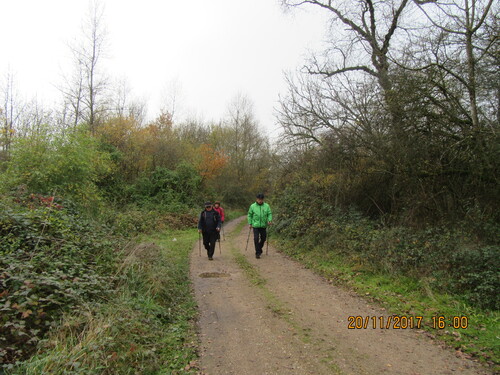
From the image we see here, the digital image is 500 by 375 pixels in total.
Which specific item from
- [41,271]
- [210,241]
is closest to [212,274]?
[210,241]

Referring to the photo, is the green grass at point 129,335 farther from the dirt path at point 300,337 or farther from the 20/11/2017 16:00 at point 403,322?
the 20/11/2017 16:00 at point 403,322

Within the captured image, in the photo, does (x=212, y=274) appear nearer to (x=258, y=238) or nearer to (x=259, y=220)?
(x=258, y=238)

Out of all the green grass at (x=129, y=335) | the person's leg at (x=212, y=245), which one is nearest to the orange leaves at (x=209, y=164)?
the person's leg at (x=212, y=245)

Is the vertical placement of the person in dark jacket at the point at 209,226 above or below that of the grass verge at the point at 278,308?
above

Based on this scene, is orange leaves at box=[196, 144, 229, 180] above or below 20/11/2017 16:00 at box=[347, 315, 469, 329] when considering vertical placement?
above

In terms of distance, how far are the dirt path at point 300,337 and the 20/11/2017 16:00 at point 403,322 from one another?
0.26ft

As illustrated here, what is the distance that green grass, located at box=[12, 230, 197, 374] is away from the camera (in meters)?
3.45

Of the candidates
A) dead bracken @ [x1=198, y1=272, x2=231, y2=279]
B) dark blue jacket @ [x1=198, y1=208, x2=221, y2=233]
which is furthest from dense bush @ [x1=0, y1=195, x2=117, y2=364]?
dark blue jacket @ [x1=198, y1=208, x2=221, y2=233]

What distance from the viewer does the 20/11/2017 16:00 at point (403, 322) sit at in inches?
195

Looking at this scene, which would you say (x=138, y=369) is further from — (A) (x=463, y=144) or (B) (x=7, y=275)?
(A) (x=463, y=144)

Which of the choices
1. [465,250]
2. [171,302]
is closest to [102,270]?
[171,302]

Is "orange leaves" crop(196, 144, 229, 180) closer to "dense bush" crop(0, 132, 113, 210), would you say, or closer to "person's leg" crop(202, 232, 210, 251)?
"dense bush" crop(0, 132, 113, 210)

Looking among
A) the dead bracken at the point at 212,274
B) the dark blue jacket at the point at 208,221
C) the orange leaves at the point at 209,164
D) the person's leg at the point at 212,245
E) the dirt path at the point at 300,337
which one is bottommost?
the dirt path at the point at 300,337

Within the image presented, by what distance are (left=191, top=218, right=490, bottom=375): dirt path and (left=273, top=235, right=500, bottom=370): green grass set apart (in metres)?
0.30
